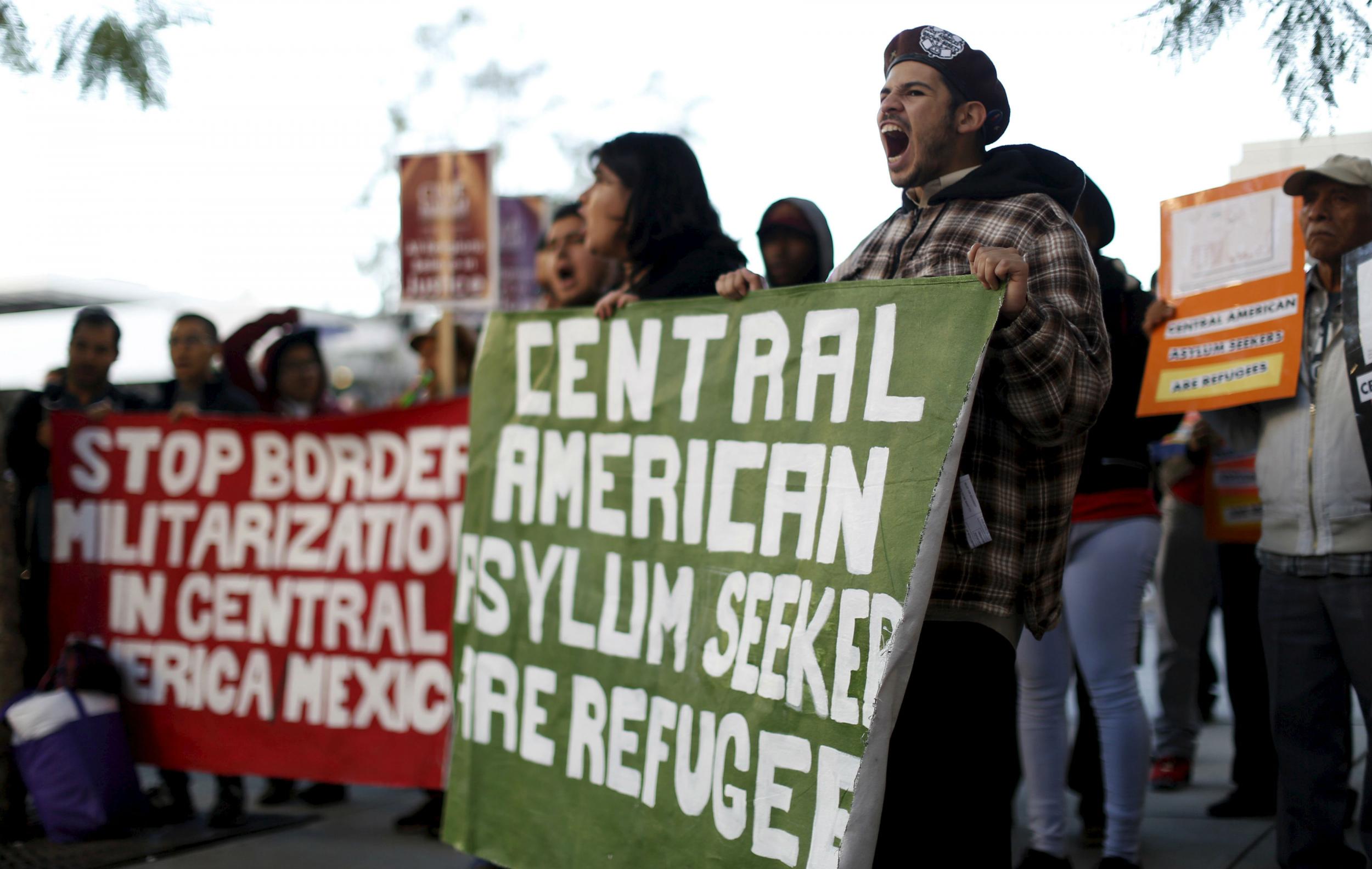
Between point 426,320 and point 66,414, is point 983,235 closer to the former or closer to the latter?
point 66,414

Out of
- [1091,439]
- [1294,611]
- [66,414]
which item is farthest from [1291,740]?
[66,414]

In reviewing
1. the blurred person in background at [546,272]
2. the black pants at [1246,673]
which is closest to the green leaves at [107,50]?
the blurred person in background at [546,272]

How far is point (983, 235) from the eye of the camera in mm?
2385

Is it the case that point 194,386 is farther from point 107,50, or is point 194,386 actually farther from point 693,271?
point 693,271

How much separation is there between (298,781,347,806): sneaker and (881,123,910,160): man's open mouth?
3.61 meters

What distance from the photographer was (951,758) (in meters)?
2.27

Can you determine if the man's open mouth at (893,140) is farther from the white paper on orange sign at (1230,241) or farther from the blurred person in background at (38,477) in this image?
the blurred person in background at (38,477)

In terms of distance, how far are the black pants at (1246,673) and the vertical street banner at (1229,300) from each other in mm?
1344

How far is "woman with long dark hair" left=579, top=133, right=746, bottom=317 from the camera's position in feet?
11.3

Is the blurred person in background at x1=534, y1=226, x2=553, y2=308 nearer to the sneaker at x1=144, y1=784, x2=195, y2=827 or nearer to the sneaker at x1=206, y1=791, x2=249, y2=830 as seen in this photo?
the sneaker at x1=206, y1=791, x2=249, y2=830

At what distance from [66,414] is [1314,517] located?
4293mm

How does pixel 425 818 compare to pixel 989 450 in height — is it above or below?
below

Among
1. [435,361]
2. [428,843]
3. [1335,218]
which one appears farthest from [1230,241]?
[435,361]

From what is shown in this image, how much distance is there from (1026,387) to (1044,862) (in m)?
1.83
